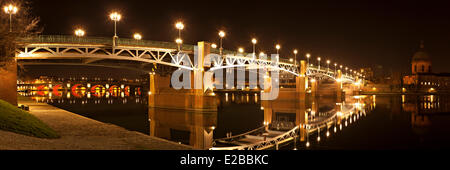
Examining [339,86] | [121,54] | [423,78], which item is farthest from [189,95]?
[423,78]

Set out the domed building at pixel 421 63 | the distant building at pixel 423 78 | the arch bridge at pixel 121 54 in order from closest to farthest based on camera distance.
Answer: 1. the arch bridge at pixel 121 54
2. the distant building at pixel 423 78
3. the domed building at pixel 421 63

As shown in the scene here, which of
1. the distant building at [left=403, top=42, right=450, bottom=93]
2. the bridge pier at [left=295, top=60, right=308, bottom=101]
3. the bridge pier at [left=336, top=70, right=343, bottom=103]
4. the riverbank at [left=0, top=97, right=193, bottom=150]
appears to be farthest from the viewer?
the distant building at [left=403, top=42, right=450, bottom=93]

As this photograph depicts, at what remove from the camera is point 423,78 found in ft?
501

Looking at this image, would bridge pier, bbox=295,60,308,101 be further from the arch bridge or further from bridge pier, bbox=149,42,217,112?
bridge pier, bbox=149,42,217,112

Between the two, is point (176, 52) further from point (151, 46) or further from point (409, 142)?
point (409, 142)

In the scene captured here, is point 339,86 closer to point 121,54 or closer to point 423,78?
point 121,54

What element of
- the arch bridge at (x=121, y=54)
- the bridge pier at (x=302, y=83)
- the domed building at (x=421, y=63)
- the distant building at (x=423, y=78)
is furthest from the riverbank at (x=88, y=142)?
the domed building at (x=421, y=63)

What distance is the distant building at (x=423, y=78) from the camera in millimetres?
142125

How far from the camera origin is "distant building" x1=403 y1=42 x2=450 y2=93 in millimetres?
142125

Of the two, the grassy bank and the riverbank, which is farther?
the grassy bank

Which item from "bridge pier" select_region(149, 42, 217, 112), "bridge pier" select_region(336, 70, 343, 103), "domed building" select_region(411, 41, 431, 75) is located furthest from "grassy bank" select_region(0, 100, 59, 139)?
"domed building" select_region(411, 41, 431, 75)

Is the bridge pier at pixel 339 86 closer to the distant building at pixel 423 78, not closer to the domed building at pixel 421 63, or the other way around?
the distant building at pixel 423 78
